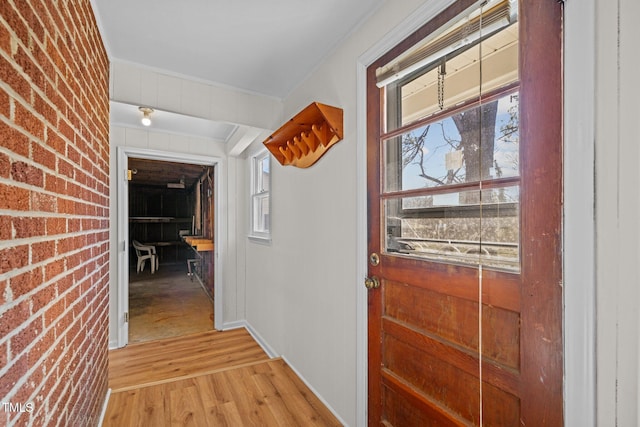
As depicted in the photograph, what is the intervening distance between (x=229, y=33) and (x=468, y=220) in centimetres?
161

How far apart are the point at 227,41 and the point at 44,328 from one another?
64.6 inches

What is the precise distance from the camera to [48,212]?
0.86 metres

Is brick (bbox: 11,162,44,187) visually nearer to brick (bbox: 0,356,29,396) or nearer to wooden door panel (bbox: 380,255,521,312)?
brick (bbox: 0,356,29,396)

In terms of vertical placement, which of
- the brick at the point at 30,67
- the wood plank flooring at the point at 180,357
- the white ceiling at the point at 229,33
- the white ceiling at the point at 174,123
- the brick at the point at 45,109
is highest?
the white ceiling at the point at 229,33

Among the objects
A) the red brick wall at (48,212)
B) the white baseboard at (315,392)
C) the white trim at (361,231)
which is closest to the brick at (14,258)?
the red brick wall at (48,212)

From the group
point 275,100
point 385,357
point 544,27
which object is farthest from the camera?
point 275,100

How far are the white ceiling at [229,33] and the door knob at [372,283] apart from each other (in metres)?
1.35
